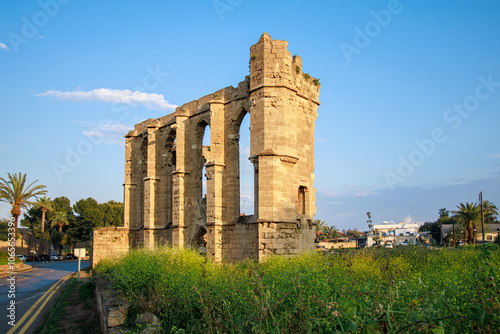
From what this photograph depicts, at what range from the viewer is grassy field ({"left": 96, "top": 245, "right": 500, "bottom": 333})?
2.94 meters

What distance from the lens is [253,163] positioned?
15508 millimetres

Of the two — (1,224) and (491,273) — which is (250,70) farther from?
(1,224)

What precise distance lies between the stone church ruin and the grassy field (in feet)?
14.8

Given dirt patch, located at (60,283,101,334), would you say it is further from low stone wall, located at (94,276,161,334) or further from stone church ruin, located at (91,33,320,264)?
stone church ruin, located at (91,33,320,264)

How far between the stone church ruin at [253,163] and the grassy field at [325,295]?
4.52m

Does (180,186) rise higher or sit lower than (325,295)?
higher

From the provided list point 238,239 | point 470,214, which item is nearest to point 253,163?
point 238,239

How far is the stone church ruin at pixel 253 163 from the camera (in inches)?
587

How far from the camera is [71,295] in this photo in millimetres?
14086

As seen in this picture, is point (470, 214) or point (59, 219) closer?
point (470, 214)

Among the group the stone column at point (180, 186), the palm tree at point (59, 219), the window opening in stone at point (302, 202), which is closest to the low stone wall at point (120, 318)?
the window opening in stone at point (302, 202)

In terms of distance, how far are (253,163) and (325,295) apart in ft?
38.3

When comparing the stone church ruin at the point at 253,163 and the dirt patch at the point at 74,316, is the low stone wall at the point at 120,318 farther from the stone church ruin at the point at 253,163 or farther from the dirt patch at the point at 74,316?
the stone church ruin at the point at 253,163

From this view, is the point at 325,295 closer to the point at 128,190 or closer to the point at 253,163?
the point at 253,163
